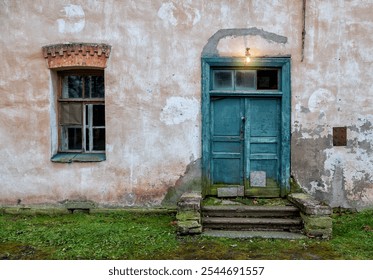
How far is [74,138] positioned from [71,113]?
506mm

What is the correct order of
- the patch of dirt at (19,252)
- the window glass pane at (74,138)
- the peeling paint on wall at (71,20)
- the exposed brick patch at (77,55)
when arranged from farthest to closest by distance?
the window glass pane at (74,138)
the peeling paint on wall at (71,20)
the exposed brick patch at (77,55)
the patch of dirt at (19,252)

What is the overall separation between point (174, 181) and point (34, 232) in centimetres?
256

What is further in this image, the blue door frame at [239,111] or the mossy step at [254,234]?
the blue door frame at [239,111]

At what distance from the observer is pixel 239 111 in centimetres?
711

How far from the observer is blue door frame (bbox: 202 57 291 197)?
696cm

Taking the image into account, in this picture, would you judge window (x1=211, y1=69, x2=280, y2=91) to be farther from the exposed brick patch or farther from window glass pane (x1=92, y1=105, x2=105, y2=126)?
window glass pane (x1=92, y1=105, x2=105, y2=126)

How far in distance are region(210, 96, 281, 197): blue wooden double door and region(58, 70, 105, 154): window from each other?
2.24m

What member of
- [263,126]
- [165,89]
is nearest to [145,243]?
[165,89]

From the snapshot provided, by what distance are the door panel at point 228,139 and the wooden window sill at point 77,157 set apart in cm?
219

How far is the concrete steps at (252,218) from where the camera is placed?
20.2 ft

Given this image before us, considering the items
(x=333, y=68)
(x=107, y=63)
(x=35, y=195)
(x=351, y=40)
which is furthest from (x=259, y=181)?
(x=35, y=195)

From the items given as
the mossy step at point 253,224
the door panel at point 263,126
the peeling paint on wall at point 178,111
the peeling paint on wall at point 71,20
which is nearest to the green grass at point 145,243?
the mossy step at point 253,224

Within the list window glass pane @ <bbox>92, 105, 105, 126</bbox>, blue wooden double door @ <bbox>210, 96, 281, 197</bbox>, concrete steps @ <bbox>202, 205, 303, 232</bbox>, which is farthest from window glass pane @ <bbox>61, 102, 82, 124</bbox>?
concrete steps @ <bbox>202, 205, 303, 232</bbox>

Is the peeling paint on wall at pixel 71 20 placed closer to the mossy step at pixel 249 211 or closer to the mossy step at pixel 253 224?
the mossy step at pixel 249 211
